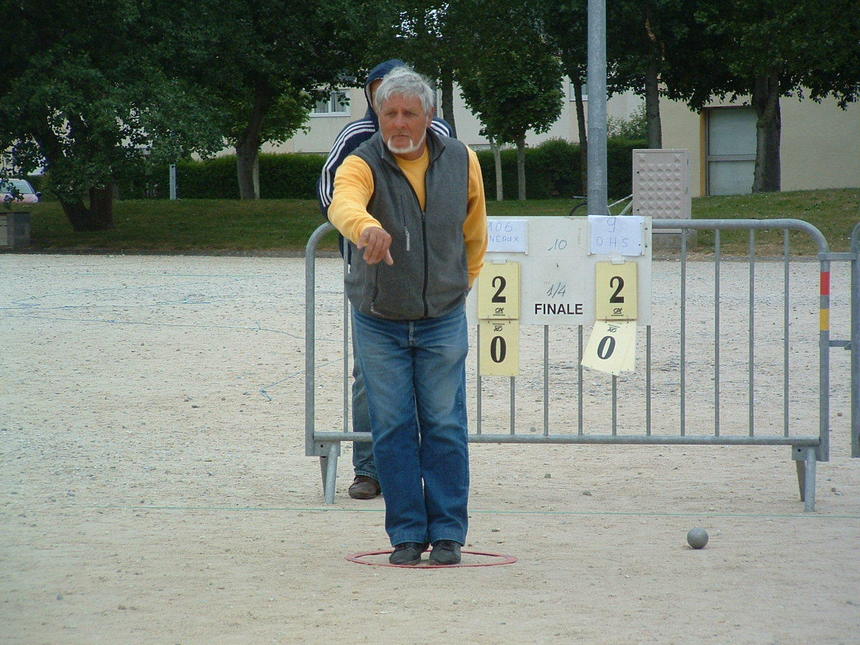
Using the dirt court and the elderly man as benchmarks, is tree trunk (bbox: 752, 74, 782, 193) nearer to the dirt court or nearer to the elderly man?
the dirt court

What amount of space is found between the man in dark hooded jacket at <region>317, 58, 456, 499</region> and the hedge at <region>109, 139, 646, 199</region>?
147 feet

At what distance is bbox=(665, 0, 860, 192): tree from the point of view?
2717cm

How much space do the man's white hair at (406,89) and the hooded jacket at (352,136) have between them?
39 centimetres

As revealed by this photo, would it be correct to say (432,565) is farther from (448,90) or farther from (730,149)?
(730,149)

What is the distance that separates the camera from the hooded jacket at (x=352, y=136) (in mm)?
5121

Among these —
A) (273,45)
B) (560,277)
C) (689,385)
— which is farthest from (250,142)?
(560,277)

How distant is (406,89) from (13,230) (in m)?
25.6

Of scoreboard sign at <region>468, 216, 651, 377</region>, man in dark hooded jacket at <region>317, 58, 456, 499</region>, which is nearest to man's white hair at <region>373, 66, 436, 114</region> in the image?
man in dark hooded jacket at <region>317, 58, 456, 499</region>

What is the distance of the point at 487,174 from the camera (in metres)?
54.0

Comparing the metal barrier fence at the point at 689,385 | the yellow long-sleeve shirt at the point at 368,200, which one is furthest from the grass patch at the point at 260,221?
the yellow long-sleeve shirt at the point at 368,200

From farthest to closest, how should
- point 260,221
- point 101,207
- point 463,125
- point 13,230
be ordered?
point 463,125
point 260,221
point 101,207
point 13,230

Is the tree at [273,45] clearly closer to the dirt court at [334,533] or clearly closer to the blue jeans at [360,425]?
the dirt court at [334,533]

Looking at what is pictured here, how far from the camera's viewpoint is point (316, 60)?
34.2m

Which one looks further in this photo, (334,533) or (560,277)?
(560,277)
